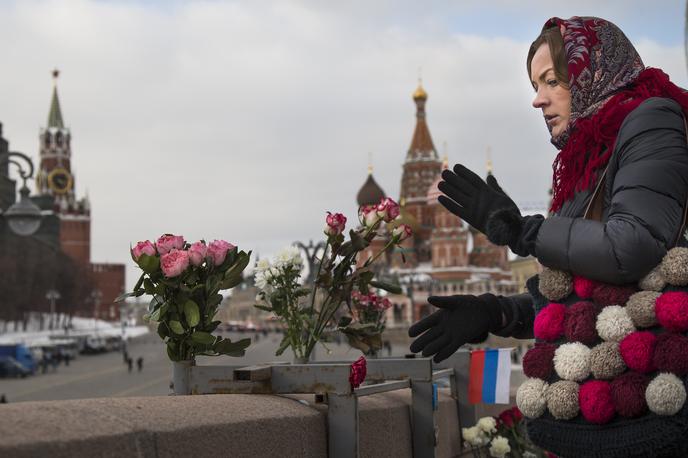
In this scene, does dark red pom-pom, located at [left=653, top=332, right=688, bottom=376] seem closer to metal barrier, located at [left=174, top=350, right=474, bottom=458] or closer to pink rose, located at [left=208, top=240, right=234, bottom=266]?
metal barrier, located at [left=174, top=350, right=474, bottom=458]

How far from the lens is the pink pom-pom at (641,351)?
2324 mm

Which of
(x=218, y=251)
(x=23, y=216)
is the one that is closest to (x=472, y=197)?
(x=218, y=251)

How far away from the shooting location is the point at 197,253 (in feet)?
11.1

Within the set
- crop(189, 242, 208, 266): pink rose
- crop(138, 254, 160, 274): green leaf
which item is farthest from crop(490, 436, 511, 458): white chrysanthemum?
crop(138, 254, 160, 274): green leaf

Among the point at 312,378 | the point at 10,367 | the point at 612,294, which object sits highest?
the point at 612,294

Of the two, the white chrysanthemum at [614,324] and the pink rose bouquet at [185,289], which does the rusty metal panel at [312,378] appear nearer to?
the pink rose bouquet at [185,289]

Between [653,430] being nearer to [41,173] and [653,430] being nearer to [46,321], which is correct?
[46,321]

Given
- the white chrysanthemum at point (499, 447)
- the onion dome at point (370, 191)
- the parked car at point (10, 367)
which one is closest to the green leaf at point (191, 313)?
the white chrysanthemum at point (499, 447)

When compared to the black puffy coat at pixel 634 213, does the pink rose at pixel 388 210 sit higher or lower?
higher

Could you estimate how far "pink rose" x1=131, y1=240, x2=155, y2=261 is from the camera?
3.41 m

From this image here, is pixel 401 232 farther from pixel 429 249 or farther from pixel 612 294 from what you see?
pixel 429 249

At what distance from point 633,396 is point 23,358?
43760 mm

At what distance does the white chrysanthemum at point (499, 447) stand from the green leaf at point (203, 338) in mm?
1728

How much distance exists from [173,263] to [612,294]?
1.48 metres
